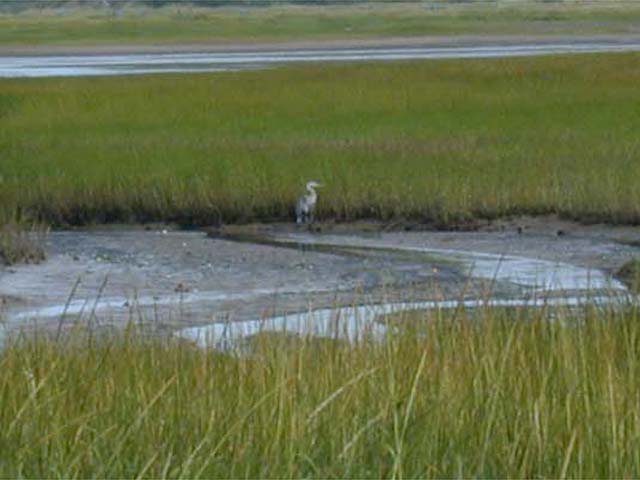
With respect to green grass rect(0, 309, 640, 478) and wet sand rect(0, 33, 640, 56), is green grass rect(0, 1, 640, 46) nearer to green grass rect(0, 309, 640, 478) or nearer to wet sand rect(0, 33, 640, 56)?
wet sand rect(0, 33, 640, 56)

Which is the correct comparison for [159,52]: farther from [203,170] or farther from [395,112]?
[203,170]

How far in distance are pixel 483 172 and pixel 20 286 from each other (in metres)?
6.61

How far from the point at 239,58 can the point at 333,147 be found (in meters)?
27.3

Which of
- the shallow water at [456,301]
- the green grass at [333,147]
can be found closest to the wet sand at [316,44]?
the green grass at [333,147]

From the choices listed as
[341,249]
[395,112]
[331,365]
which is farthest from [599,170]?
[331,365]

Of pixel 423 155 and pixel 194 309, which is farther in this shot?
pixel 423 155

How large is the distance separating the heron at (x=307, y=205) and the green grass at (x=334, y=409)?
9.75 m

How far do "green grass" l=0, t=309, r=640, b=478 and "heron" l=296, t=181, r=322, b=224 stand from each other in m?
9.75

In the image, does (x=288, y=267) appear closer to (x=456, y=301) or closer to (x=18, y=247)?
(x=18, y=247)

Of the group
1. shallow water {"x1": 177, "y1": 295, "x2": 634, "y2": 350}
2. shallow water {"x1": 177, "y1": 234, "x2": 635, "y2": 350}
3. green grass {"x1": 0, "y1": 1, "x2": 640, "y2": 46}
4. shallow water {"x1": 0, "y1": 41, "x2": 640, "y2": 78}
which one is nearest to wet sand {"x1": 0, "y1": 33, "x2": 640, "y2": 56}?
shallow water {"x1": 0, "y1": 41, "x2": 640, "y2": 78}

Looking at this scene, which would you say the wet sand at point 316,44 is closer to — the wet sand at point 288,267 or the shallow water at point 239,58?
the shallow water at point 239,58

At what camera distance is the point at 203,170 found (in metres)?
21.1

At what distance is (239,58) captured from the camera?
49.9 meters

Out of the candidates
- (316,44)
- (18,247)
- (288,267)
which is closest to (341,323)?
(288,267)
